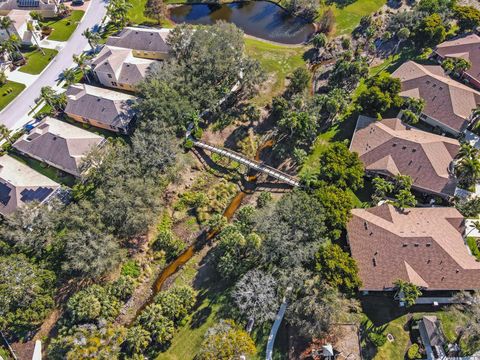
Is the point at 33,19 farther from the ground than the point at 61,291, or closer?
farther from the ground

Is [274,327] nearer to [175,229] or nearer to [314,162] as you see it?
[175,229]

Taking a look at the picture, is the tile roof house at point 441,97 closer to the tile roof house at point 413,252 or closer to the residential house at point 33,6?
the tile roof house at point 413,252

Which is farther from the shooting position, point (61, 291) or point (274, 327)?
point (61, 291)

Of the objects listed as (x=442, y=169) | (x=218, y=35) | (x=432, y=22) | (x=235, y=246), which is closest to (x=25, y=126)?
(x=218, y=35)

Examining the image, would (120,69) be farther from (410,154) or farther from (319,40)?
(410,154)

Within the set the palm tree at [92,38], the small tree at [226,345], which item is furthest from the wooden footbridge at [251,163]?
the palm tree at [92,38]

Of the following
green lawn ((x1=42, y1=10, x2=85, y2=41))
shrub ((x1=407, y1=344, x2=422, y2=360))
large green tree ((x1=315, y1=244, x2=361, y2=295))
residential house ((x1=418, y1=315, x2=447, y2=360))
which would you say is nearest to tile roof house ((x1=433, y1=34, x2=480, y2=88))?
residential house ((x1=418, y1=315, x2=447, y2=360))

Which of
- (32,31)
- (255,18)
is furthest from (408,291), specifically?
(32,31)
